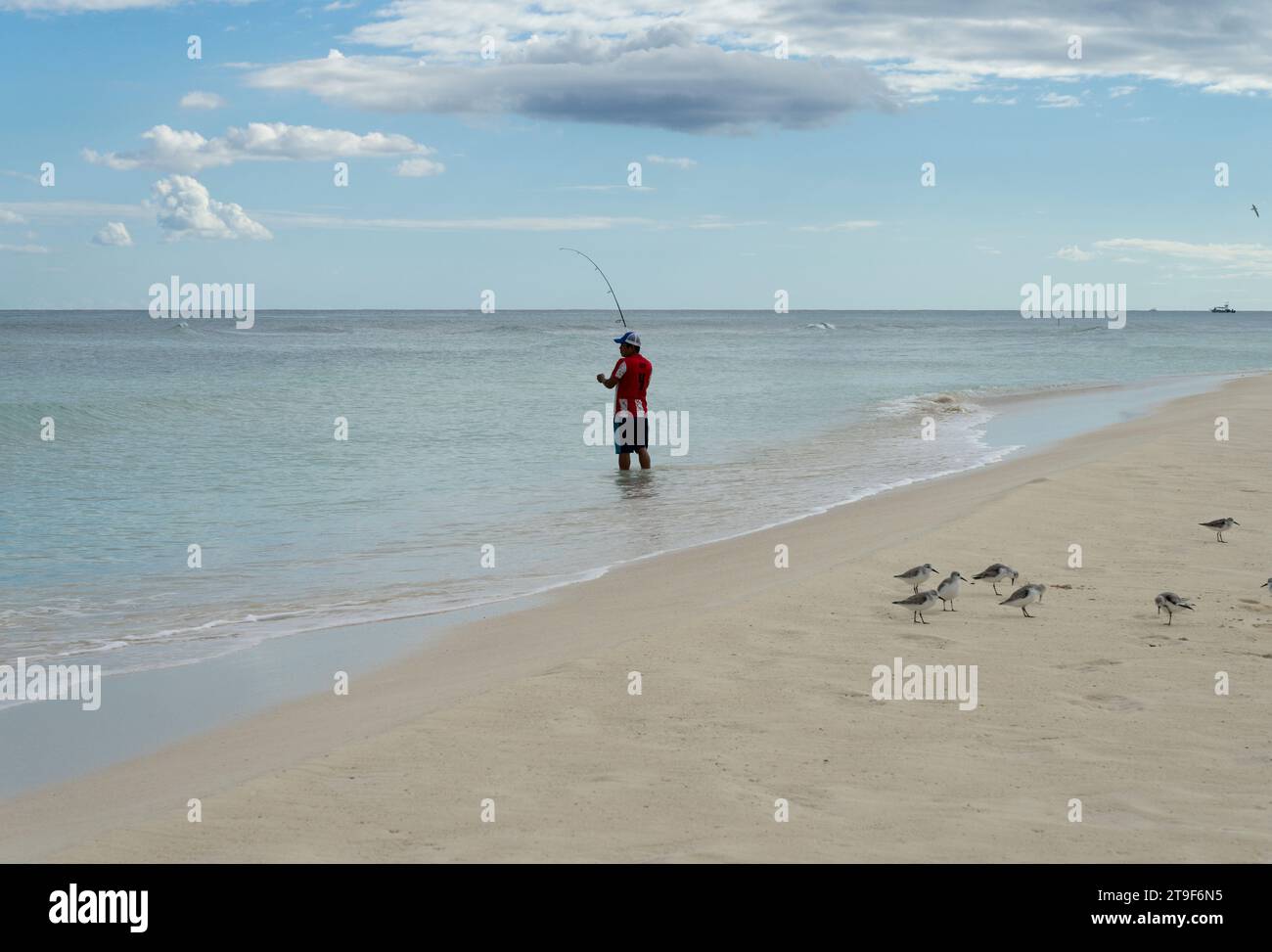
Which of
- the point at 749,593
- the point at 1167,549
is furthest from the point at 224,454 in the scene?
the point at 1167,549

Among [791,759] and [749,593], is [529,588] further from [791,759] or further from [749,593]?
[791,759]

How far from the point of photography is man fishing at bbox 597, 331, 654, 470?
16.6 meters

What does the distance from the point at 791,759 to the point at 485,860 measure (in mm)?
1625

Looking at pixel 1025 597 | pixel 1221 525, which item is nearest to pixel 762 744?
pixel 1025 597

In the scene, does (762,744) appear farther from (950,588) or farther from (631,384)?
(631,384)

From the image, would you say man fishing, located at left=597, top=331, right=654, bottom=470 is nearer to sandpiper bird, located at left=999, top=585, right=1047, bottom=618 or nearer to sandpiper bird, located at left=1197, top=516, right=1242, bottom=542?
sandpiper bird, located at left=1197, top=516, right=1242, bottom=542

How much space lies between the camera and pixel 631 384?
16703 mm

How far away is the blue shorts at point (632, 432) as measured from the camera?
55.5 ft

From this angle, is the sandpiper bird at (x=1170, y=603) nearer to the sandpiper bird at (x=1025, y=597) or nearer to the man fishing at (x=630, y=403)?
the sandpiper bird at (x=1025, y=597)

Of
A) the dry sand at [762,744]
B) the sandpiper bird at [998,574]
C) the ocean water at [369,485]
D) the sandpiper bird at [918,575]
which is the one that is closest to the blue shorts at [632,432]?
the ocean water at [369,485]

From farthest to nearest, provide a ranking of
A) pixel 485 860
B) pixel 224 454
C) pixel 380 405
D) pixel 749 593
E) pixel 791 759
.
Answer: pixel 380 405 < pixel 224 454 < pixel 749 593 < pixel 791 759 < pixel 485 860

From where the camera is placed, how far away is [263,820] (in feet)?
15.7

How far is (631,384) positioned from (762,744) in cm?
1148

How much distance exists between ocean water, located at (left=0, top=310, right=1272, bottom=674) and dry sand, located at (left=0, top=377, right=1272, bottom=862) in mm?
2098
